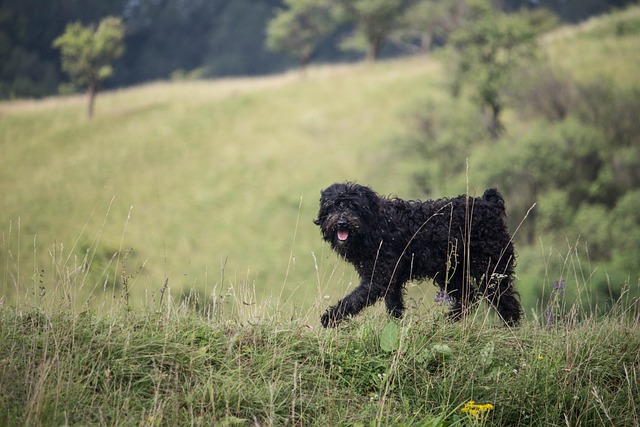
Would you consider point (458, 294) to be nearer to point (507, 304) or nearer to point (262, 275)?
point (507, 304)

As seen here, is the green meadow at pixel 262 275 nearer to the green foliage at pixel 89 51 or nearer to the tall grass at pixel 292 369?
the tall grass at pixel 292 369

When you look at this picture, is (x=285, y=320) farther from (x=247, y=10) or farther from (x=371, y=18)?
(x=247, y=10)

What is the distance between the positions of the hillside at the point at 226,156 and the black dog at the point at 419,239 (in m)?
19.1

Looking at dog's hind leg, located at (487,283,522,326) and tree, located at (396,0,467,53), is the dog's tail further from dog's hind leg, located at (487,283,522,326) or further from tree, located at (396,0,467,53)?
Result: tree, located at (396,0,467,53)

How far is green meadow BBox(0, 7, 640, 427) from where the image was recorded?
5039 millimetres

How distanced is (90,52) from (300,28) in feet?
63.6

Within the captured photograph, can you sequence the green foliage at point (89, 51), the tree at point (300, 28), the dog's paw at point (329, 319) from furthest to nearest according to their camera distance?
the tree at point (300, 28) < the green foliage at point (89, 51) < the dog's paw at point (329, 319)

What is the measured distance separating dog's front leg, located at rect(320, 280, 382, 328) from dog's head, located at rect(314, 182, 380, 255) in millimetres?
525

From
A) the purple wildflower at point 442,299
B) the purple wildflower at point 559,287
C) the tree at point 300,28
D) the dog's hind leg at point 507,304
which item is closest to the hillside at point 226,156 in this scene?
the tree at point 300,28

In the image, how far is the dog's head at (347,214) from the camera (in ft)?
22.4

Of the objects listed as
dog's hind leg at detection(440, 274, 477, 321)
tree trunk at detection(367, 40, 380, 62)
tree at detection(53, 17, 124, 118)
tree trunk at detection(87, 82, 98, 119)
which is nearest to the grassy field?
tree trunk at detection(87, 82, 98, 119)

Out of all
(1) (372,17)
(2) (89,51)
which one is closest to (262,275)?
(2) (89,51)

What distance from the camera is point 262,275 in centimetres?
2792

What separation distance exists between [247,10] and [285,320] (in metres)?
77.3
